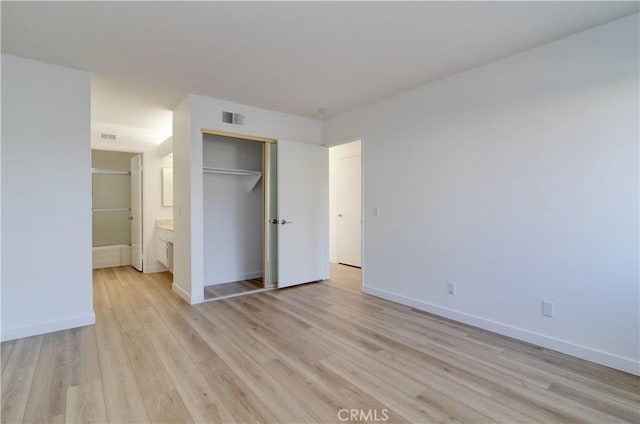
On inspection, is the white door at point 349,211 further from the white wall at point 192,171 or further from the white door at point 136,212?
the white door at point 136,212

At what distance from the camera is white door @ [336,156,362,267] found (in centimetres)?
A: 593

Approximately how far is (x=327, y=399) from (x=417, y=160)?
264cm

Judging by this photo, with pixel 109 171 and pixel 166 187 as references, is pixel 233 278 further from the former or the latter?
pixel 109 171

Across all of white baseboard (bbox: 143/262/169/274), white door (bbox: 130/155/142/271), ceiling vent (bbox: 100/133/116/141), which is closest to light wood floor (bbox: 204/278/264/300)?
white baseboard (bbox: 143/262/169/274)

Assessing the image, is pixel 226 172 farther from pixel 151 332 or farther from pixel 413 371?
pixel 413 371

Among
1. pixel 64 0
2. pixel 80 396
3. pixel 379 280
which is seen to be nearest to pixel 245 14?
pixel 64 0

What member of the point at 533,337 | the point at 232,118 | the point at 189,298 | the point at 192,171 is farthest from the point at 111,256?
the point at 533,337

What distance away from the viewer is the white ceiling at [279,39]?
81.8 inches

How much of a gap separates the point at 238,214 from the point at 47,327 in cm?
258

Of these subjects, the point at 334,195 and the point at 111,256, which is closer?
the point at 111,256

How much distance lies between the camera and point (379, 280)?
397 centimetres

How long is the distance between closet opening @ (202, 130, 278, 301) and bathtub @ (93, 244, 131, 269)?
2.53m

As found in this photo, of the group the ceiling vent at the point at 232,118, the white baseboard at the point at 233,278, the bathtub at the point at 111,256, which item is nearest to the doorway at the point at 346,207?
the white baseboard at the point at 233,278

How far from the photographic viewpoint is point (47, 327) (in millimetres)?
2824
